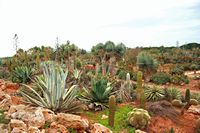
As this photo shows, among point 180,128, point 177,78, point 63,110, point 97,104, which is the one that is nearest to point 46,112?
point 63,110

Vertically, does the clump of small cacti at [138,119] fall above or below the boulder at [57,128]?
below

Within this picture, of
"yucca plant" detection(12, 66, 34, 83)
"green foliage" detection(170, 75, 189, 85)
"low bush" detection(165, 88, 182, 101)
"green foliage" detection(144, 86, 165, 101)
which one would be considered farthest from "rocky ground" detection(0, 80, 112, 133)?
"green foliage" detection(170, 75, 189, 85)

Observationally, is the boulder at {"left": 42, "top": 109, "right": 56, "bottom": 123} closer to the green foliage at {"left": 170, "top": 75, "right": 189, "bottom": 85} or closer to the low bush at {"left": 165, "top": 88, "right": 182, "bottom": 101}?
the low bush at {"left": 165, "top": 88, "right": 182, "bottom": 101}

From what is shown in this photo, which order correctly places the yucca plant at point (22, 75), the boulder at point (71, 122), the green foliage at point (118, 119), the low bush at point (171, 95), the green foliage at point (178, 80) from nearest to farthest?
the boulder at point (71, 122), the green foliage at point (118, 119), the low bush at point (171, 95), the yucca plant at point (22, 75), the green foliage at point (178, 80)

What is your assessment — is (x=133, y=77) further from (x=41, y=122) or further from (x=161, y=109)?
(x=41, y=122)

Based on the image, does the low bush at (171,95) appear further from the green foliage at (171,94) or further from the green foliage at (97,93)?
the green foliage at (97,93)

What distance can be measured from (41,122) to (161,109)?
456 centimetres

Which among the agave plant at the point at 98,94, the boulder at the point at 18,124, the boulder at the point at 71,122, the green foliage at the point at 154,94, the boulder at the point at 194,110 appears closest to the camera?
the boulder at the point at 18,124

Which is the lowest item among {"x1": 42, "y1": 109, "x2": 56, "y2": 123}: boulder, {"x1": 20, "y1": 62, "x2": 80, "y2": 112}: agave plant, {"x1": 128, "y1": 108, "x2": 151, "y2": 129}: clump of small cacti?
{"x1": 128, "y1": 108, "x2": 151, "y2": 129}: clump of small cacti

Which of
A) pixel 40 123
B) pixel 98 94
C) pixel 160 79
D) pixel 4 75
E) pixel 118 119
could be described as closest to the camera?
pixel 40 123

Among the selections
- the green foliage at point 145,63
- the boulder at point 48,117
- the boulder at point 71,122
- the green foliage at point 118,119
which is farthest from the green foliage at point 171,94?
the green foliage at point 145,63

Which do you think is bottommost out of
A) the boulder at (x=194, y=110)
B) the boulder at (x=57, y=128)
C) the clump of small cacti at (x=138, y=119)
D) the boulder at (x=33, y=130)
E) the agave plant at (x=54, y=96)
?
the boulder at (x=194, y=110)

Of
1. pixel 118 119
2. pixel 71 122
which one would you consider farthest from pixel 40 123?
pixel 118 119

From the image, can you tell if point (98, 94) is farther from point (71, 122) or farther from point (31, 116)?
point (31, 116)
